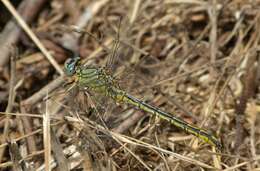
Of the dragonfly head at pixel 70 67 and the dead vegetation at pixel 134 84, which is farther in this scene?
the dragonfly head at pixel 70 67

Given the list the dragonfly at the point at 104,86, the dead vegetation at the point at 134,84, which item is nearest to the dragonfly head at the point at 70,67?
the dragonfly at the point at 104,86

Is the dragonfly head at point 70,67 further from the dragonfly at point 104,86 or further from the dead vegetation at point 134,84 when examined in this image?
the dead vegetation at point 134,84

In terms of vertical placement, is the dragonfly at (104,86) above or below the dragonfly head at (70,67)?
below

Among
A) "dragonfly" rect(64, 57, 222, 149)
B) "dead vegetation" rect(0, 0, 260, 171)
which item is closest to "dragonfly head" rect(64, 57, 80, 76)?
"dragonfly" rect(64, 57, 222, 149)

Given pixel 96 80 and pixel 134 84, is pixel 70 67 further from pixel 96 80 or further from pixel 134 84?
pixel 134 84

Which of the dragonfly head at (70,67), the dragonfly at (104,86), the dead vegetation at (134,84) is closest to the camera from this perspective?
the dead vegetation at (134,84)
